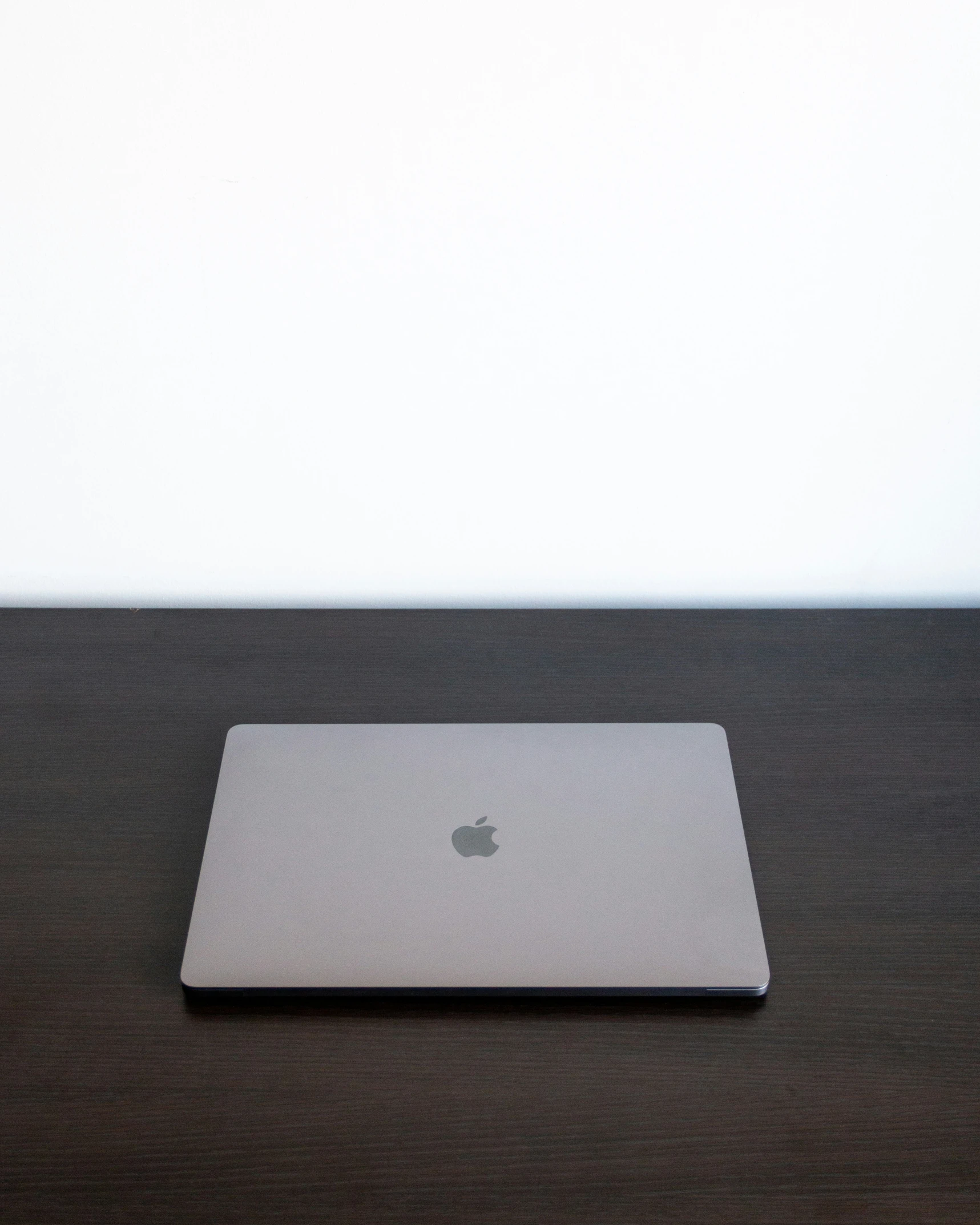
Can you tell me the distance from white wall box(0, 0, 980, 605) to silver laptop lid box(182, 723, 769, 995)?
0.75 feet

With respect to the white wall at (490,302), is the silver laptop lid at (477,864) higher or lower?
lower

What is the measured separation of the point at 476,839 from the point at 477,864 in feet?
0.07

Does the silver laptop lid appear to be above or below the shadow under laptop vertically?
above

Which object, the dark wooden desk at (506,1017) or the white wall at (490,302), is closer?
the dark wooden desk at (506,1017)

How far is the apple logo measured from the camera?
72 cm

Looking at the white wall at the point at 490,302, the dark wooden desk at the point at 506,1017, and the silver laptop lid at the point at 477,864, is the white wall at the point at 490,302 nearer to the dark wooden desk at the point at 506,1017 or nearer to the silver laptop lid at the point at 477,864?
the dark wooden desk at the point at 506,1017

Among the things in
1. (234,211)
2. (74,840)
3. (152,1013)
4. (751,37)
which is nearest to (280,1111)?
(152,1013)

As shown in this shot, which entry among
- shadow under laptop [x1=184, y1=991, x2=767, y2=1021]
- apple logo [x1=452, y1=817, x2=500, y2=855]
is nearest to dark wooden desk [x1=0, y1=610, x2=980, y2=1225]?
shadow under laptop [x1=184, y1=991, x2=767, y2=1021]

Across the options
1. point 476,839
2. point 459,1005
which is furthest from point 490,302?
point 459,1005

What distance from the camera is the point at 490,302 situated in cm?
80

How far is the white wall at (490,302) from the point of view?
695 mm

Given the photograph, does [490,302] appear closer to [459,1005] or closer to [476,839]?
[476,839]

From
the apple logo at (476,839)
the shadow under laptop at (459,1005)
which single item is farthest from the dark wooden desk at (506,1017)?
the apple logo at (476,839)

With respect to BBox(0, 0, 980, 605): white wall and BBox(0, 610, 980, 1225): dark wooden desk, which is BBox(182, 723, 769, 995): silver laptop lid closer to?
BBox(0, 610, 980, 1225): dark wooden desk
